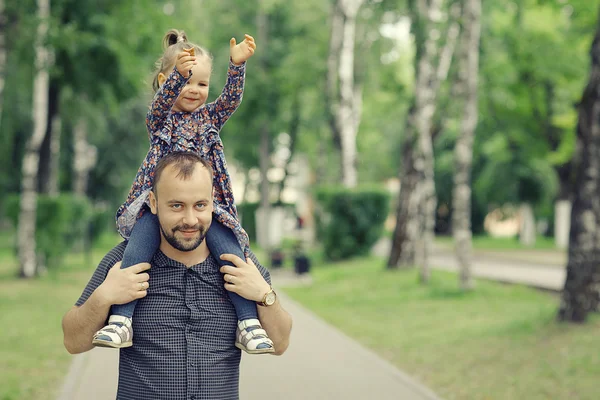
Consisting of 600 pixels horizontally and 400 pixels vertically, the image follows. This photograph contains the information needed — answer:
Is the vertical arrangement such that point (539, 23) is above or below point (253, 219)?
above

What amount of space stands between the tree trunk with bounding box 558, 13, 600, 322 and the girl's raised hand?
7941 mm

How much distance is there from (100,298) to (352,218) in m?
22.9

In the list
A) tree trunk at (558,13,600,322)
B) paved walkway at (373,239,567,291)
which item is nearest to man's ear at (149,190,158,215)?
tree trunk at (558,13,600,322)

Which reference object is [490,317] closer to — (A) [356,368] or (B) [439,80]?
(A) [356,368]

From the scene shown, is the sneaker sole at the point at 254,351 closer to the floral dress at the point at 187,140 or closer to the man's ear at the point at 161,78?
the floral dress at the point at 187,140

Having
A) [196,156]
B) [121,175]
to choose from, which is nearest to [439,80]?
[196,156]

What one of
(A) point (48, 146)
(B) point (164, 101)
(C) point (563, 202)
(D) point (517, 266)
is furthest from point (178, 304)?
(C) point (563, 202)

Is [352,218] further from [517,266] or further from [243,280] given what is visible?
[243,280]

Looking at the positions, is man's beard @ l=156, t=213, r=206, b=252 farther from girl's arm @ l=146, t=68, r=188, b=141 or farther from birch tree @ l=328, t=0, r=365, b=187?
birch tree @ l=328, t=0, r=365, b=187

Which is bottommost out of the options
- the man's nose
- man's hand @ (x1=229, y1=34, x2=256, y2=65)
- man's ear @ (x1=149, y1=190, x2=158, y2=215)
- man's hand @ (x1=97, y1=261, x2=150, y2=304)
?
man's hand @ (x1=97, y1=261, x2=150, y2=304)

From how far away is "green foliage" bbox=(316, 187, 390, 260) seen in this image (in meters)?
25.5

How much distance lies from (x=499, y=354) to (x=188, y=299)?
24.3 feet

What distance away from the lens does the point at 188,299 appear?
307cm

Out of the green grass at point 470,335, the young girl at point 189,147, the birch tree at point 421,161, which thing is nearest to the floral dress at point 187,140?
the young girl at point 189,147
